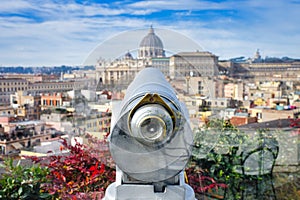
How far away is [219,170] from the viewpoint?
153cm

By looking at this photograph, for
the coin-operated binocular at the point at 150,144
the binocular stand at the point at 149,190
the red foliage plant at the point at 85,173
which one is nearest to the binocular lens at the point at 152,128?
the coin-operated binocular at the point at 150,144

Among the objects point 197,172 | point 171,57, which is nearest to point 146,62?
point 171,57

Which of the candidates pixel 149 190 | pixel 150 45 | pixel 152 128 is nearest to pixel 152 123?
pixel 152 128

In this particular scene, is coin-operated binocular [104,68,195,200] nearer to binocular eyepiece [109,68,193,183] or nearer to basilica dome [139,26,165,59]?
binocular eyepiece [109,68,193,183]

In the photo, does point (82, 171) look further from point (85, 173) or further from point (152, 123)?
point (152, 123)

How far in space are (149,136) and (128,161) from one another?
88mm

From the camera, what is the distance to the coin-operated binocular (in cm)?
76

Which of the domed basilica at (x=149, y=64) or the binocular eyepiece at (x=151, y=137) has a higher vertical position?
the domed basilica at (x=149, y=64)

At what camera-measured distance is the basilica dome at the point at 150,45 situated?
4.16 feet

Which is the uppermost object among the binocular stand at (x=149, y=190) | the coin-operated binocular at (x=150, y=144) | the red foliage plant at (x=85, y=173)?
the coin-operated binocular at (x=150, y=144)

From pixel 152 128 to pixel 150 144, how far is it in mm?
52

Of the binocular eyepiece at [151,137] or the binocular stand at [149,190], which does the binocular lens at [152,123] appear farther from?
the binocular stand at [149,190]

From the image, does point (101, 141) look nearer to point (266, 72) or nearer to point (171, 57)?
point (171, 57)

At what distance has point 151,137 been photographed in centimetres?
77
